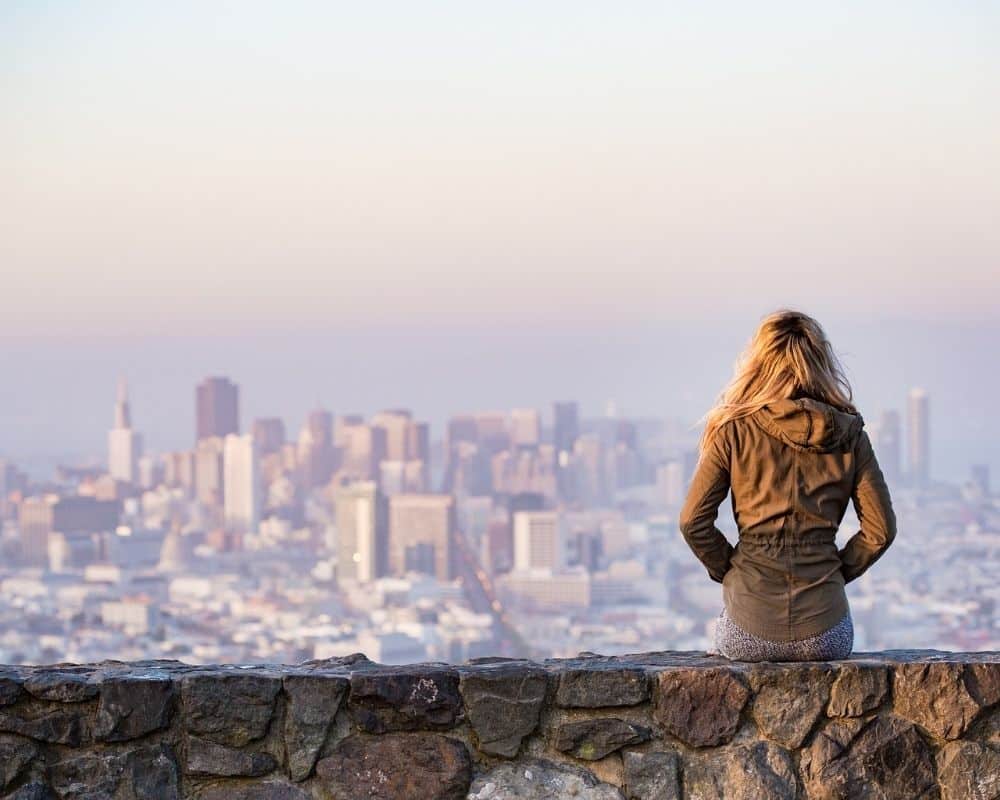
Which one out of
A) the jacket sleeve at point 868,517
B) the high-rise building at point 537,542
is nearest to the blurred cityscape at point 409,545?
the high-rise building at point 537,542

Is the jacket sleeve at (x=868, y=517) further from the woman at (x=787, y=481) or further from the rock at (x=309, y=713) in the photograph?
the rock at (x=309, y=713)

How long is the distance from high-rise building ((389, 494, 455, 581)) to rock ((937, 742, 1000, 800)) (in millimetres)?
95440

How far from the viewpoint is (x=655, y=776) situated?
3.41m

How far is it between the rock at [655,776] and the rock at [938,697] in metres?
0.48

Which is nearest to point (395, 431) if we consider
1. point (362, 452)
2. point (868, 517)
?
point (362, 452)

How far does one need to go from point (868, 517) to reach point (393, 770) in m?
1.14

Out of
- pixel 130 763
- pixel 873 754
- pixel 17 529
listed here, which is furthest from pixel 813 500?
pixel 17 529

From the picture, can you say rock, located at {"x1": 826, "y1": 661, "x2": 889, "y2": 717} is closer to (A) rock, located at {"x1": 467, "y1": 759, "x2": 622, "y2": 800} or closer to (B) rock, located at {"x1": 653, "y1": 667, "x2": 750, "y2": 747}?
(B) rock, located at {"x1": 653, "y1": 667, "x2": 750, "y2": 747}

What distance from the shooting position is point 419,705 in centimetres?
338

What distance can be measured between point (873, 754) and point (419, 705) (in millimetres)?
930

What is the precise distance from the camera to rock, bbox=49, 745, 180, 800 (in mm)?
3336

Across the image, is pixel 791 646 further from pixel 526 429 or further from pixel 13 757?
pixel 526 429

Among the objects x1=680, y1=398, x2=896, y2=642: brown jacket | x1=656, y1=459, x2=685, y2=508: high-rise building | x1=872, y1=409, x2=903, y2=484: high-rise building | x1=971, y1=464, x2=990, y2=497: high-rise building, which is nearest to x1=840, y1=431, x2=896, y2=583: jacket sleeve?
x1=680, y1=398, x2=896, y2=642: brown jacket

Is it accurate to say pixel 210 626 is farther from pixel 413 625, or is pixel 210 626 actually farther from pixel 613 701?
pixel 613 701
